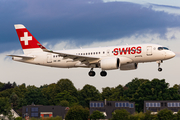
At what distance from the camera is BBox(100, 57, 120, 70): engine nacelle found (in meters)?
62.7

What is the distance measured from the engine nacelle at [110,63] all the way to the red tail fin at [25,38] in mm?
16376

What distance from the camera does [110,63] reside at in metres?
62.7

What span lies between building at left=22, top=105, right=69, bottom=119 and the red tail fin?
57.5m

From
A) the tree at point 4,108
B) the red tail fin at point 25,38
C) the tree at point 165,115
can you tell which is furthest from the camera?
the tree at point 4,108

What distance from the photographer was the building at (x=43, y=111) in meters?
129

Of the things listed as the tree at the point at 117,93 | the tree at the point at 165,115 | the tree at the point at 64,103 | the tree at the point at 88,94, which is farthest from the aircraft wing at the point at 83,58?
the tree at the point at 88,94

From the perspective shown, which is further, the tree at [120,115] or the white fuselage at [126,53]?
the tree at [120,115]

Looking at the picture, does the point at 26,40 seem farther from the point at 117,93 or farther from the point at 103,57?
the point at 117,93

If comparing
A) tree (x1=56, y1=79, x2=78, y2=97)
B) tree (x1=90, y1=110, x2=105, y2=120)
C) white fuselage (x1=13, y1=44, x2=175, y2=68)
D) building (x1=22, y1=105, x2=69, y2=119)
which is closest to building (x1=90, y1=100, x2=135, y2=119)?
tree (x1=90, y1=110, x2=105, y2=120)

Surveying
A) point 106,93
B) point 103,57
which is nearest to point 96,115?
point 103,57

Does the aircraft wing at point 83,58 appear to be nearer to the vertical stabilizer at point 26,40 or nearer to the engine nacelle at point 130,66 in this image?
the engine nacelle at point 130,66

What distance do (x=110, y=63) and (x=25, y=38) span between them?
20498mm

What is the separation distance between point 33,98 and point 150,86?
6112 cm

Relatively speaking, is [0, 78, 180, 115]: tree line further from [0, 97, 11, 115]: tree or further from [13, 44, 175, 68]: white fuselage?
[13, 44, 175, 68]: white fuselage
